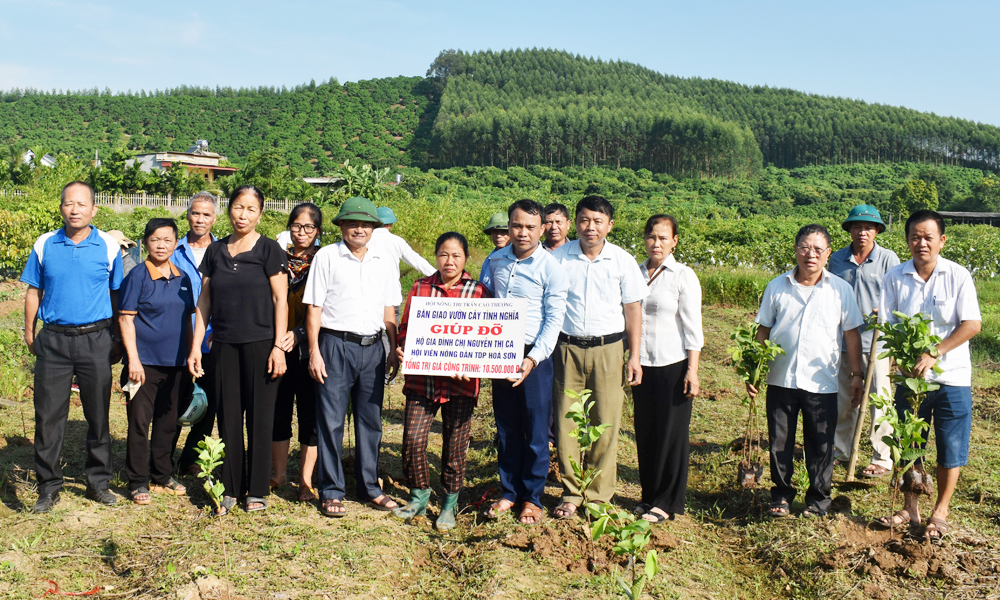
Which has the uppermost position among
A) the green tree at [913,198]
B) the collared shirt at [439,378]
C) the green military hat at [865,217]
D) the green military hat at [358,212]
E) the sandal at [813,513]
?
the green tree at [913,198]

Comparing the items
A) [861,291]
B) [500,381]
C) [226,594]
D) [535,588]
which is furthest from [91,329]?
[861,291]

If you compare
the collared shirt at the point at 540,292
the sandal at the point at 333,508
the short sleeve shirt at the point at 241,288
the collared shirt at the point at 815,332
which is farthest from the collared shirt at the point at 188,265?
the collared shirt at the point at 815,332

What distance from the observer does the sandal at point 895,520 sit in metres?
3.67

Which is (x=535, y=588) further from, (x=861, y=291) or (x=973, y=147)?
(x=973, y=147)

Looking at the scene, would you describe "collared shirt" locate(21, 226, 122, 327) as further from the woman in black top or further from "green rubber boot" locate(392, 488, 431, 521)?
"green rubber boot" locate(392, 488, 431, 521)

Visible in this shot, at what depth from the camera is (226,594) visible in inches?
118

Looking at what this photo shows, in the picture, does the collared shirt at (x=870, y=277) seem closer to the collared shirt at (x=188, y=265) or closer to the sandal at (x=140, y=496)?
the collared shirt at (x=188, y=265)

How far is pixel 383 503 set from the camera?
4.08 meters

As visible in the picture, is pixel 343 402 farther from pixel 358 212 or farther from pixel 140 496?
pixel 140 496

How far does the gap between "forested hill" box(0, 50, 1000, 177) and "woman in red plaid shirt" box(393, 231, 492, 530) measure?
90190mm

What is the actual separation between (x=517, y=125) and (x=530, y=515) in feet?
324

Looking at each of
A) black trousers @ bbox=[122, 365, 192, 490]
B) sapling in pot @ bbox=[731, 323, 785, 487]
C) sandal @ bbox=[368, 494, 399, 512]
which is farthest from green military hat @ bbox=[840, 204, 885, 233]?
black trousers @ bbox=[122, 365, 192, 490]

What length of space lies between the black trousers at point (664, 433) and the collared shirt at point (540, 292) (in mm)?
683

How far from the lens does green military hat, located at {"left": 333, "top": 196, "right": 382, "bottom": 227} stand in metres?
3.76
